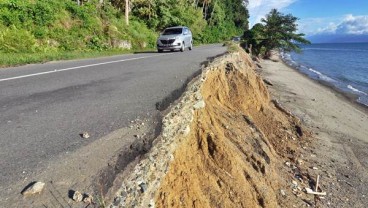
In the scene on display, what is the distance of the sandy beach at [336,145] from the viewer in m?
8.39

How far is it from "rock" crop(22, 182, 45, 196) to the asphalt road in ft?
0.93

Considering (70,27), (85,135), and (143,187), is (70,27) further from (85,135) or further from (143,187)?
(143,187)

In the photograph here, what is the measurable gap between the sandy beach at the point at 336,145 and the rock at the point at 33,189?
5.76m

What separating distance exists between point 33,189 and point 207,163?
2761 millimetres

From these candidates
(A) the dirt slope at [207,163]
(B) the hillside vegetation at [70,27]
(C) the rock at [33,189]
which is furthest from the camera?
(B) the hillside vegetation at [70,27]

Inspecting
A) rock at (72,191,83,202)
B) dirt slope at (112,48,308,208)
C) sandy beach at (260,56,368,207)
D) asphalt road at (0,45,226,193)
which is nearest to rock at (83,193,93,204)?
rock at (72,191,83,202)

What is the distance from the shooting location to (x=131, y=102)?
6.73m

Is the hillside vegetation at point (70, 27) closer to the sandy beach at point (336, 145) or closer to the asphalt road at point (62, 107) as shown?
the asphalt road at point (62, 107)

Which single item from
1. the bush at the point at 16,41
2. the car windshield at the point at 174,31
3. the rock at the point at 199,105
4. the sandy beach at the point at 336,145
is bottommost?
the sandy beach at the point at 336,145

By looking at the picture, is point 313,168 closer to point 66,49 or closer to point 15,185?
point 15,185

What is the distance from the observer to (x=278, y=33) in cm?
4631

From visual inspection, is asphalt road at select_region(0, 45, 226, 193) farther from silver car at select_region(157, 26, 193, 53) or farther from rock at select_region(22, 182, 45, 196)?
silver car at select_region(157, 26, 193, 53)

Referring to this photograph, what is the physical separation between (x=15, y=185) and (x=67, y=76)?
6.90m

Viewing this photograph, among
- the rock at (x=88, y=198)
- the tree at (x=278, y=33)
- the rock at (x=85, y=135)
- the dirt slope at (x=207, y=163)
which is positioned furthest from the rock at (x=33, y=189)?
the tree at (x=278, y=33)
